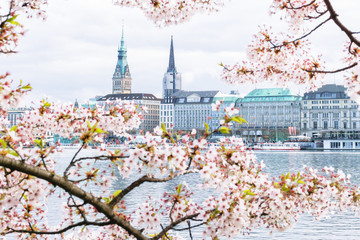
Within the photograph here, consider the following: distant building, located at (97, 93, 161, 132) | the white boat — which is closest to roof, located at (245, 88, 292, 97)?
the white boat

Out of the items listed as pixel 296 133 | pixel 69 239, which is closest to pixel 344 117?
pixel 296 133

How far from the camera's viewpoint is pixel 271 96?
158500 millimetres

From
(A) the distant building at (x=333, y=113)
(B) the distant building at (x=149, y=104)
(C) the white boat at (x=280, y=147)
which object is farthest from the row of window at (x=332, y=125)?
(B) the distant building at (x=149, y=104)

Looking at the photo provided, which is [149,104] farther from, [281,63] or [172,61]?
[281,63]

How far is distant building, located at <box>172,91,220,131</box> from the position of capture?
171m

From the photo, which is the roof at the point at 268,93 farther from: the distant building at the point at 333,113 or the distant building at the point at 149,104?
the distant building at the point at 149,104

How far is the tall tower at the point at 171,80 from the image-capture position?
192 m

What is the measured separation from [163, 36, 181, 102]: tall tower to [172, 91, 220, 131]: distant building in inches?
543

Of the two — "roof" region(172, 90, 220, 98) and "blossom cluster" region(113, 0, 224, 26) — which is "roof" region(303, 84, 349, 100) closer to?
"roof" region(172, 90, 220, 98)

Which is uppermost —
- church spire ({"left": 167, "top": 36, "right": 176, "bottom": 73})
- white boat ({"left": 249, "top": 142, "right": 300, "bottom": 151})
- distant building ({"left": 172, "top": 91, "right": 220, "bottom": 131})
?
church spire ({"left": 167, "top": 36, "right": 176, "bottom": 73})

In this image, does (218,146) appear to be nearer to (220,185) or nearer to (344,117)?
(220,185)

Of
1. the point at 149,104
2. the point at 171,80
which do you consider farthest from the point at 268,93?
the point at 171,80

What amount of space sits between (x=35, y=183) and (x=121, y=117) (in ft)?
4.98

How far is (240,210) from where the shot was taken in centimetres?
511
